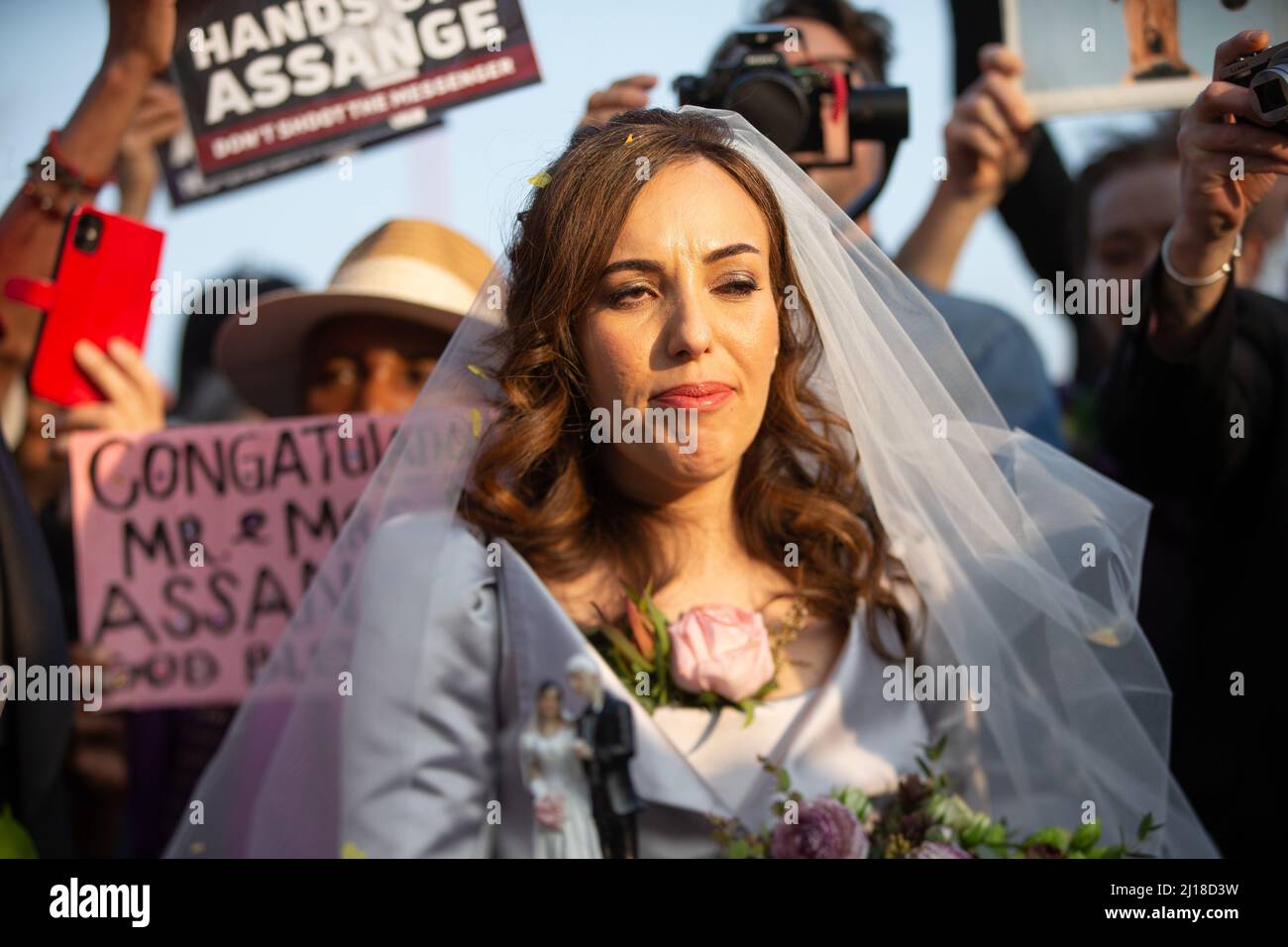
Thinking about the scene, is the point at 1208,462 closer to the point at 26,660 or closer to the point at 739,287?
the point at 739,287

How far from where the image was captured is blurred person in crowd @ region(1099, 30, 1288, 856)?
2.32 meters

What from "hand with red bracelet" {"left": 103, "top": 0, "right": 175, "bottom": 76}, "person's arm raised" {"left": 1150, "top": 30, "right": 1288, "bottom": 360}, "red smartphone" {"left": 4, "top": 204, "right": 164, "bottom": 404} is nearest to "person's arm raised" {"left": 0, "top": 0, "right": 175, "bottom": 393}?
"hand with red bracelet" {"left": 103, "top": 0, "right": 175, "bottom": 76}

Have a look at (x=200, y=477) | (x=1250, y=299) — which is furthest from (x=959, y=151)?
(x=200, y=477)

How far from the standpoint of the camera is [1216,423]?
243 centimetres

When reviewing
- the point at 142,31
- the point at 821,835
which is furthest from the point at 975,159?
the point at 142,31

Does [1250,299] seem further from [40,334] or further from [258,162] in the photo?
[40,334]

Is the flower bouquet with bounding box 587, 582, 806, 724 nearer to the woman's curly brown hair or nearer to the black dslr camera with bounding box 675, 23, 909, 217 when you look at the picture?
the woman's curly brown hair

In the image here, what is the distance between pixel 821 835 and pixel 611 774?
0.36 metres

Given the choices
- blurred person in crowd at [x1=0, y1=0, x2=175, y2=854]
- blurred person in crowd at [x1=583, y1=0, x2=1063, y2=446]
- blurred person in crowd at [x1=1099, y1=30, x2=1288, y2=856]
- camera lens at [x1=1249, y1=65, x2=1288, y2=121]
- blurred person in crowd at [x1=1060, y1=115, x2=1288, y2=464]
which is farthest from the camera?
blurred person in crowd at [x1=1060, y1=115, x2=1288, y2=464]

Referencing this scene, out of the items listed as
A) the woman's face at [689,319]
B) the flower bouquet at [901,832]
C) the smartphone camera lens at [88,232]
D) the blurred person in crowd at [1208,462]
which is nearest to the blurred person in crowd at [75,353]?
the smartphone camera lens at [88,232]

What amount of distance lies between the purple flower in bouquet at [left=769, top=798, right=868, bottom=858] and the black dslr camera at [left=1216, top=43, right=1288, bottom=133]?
1281mm

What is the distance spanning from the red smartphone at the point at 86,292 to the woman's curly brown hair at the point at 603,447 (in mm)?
1013

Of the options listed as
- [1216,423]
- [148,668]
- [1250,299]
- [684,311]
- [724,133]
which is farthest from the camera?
[148,668]

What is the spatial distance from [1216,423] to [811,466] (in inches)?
31.2
